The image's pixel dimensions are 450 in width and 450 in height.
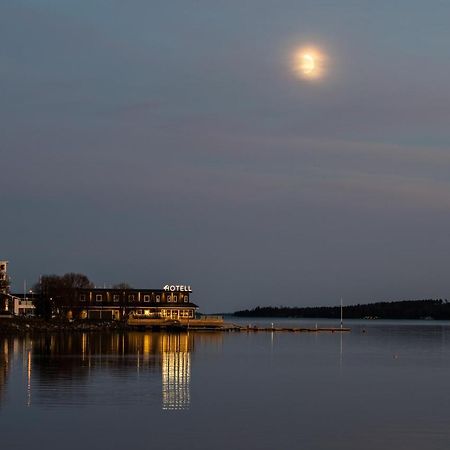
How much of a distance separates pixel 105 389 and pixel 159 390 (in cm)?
321

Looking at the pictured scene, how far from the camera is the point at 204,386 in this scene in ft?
198

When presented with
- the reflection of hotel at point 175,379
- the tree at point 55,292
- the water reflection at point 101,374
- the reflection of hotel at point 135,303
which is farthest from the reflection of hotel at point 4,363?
the reflection of hotel at point 135,303

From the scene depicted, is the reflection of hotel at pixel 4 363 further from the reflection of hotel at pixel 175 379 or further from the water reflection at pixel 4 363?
the reflection of hotel at pixel 175 379

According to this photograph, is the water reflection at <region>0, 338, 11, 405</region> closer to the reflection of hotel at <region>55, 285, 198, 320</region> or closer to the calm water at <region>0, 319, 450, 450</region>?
the calm water at <region>0, 319, 450, 450</region>

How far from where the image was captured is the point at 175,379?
210 feet

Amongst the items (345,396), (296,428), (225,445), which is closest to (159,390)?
(345,396)

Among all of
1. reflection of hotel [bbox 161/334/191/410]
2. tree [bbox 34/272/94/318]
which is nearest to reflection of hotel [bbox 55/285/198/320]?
tree [bbox 34/272/94/318]

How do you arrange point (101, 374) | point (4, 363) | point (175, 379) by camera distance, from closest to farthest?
point (175, 379) < point (101, 374) < point (4, 363)

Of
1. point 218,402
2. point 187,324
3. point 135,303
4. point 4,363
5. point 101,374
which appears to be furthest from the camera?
point 135,303

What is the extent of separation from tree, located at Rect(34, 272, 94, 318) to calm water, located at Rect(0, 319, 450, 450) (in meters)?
80.5

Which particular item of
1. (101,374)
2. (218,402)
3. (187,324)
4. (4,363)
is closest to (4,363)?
(4,363)

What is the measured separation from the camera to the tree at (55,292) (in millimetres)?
168750

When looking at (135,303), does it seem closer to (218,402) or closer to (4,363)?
(4,363)

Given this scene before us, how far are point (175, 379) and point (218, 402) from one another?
1307 cm
